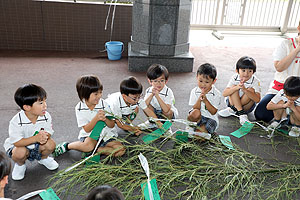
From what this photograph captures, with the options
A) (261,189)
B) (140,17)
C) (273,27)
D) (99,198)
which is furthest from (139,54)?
(273,27)

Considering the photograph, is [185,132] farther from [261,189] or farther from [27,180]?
A: [27,180]

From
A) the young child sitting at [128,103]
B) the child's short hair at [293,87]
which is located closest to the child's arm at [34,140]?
the young child sitting at [128,103]

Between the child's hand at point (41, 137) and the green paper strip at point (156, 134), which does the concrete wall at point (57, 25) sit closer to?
the green paper strip at point (156, 134)

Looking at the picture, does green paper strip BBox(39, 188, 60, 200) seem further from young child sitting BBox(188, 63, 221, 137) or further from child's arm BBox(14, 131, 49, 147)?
young child sitting BBox(188, 63, 221, 137)

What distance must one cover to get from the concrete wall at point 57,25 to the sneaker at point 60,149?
10.8 ft

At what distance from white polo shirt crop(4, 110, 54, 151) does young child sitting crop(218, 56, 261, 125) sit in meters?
1.87

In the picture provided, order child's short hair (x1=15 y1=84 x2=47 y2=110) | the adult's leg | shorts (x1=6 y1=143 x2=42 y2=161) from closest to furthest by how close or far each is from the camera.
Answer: child's short hair (x1=15 y1=84 x2=47 y2=110)
shorts (x1=6 y1=143 x2=42 y2=161)
the adult's leg

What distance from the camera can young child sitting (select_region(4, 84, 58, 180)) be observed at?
2080mm

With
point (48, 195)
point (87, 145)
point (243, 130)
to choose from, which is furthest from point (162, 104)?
point (48, 195)

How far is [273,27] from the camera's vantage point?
7.58 m

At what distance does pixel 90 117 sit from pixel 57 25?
339cm

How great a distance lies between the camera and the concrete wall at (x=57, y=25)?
200 inches

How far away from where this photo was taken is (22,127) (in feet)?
6.99

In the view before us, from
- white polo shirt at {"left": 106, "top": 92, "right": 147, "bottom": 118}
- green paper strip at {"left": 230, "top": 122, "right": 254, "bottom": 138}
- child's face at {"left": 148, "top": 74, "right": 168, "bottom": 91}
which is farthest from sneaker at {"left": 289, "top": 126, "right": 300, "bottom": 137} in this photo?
white polo shirt at {"left": 106, "top": 92, "right": 147, "bottom": 118}
